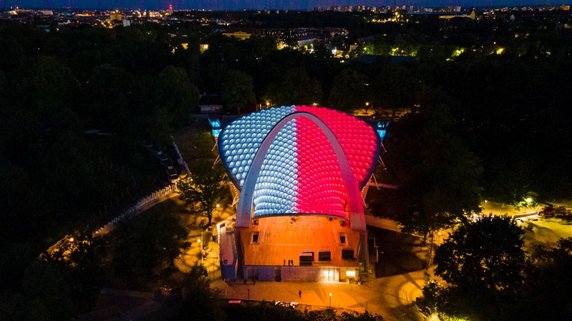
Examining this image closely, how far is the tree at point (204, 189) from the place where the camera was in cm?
3169

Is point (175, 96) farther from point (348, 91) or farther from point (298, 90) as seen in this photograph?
point (348, 91)

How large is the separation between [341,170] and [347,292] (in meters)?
8.49

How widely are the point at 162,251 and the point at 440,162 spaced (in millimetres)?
20082

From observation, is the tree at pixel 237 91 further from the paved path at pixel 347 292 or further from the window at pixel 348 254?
the paved path at pixel 347 292

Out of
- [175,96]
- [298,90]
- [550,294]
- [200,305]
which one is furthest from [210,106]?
[550,294]

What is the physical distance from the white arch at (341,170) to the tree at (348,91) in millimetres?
24757

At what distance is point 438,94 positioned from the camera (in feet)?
139

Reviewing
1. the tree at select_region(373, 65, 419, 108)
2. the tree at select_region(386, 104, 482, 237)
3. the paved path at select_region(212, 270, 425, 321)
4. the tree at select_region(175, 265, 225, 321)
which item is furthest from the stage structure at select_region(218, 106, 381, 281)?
the tree at select_region(373, 65, 419, 108)

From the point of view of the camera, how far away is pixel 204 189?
31.7m

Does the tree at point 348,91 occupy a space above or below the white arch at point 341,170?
above

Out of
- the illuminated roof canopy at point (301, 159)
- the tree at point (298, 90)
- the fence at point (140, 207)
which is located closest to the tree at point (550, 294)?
the illuminated roof canopy at point (301, 159)

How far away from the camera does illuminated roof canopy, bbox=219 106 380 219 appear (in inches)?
1123

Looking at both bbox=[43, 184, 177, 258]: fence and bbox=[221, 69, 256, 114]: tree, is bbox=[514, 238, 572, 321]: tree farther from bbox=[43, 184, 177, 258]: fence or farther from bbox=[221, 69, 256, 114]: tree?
bbox=[221, 69, 256, 114]: tree

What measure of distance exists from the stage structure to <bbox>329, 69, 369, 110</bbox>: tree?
21004 millimetres
